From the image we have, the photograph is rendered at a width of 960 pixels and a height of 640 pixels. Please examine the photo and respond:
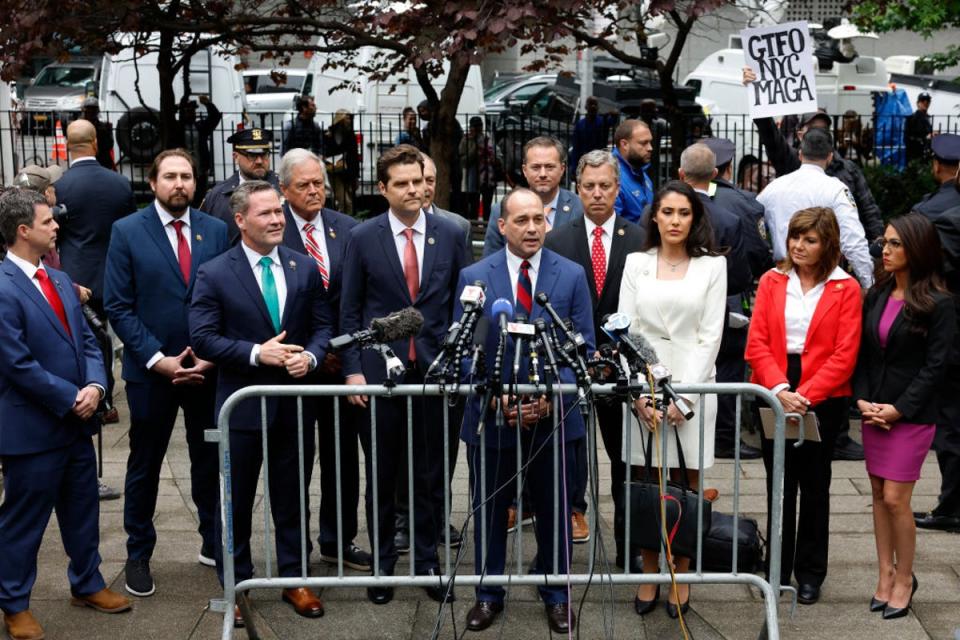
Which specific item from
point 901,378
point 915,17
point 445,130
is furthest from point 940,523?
point 915,17

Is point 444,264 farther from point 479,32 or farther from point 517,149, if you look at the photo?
point 517,149

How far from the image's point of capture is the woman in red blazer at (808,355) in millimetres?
6418

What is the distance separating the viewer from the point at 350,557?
7.14m

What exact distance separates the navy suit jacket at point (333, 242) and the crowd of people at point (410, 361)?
0.05 feet

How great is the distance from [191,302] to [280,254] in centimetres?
49

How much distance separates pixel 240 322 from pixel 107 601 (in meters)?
1.55

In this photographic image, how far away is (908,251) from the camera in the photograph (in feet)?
20.8

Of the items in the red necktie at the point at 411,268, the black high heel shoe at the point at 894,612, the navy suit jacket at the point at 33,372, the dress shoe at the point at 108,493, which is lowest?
the dress shoe at the point at 108,493

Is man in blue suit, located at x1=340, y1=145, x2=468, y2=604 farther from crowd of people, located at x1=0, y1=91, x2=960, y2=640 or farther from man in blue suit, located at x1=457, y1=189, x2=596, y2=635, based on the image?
man in blue suit, located at x1=457, y1=189, x2=596, y2=635

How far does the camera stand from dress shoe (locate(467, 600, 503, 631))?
20.5 feet

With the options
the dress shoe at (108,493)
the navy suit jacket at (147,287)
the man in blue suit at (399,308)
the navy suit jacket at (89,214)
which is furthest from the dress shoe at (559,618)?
the navy suit jacket at (89,214)

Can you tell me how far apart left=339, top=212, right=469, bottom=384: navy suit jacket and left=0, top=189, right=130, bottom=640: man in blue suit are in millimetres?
1295

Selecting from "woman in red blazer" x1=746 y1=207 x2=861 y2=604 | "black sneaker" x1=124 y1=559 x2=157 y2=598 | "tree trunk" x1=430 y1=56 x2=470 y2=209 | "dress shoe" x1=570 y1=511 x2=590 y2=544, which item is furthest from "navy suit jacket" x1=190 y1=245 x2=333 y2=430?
"tree trunk" x1=430 y1=56 x2=470 y2=209

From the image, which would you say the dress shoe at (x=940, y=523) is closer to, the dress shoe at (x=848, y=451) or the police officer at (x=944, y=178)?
the dress shoe at (x=848, y=451)
